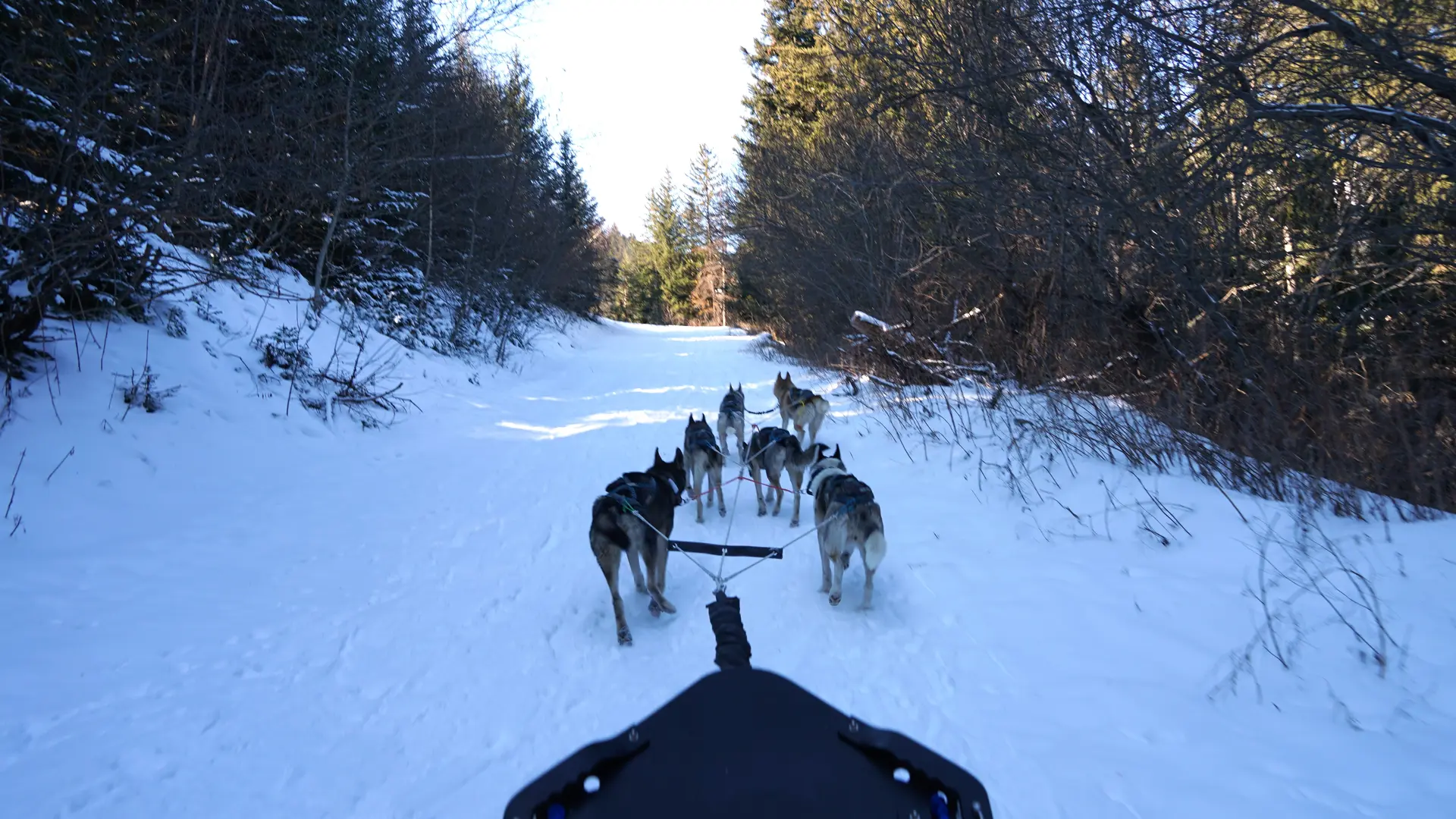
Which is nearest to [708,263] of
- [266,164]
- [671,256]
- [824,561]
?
[671,256]

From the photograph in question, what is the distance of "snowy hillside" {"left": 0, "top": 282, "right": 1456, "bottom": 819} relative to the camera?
116 inches

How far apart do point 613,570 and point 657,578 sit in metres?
0.45

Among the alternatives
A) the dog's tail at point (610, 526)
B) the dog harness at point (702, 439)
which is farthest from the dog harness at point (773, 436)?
the dog's tail at point (610, 526)

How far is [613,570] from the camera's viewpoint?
4492 millimetres

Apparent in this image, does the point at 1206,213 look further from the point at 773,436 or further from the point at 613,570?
the point at 613,570

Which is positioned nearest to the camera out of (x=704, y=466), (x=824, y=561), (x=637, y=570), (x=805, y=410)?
(x=637, y=570)

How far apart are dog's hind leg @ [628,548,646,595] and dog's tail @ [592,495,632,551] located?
106 mm

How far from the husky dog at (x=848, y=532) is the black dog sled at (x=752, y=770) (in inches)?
112

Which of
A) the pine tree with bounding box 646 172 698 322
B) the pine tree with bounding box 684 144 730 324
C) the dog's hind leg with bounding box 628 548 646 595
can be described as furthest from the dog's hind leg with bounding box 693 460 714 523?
the pine tree with bounding box 646 172 698 322

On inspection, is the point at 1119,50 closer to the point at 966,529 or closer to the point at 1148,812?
the point at 966,529

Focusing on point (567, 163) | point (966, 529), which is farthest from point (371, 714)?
point (567, 163)

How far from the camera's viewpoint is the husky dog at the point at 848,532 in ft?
15.2

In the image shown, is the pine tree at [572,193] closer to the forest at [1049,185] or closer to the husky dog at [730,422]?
the forest at [1049,185]

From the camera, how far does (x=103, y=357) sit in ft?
22.2
